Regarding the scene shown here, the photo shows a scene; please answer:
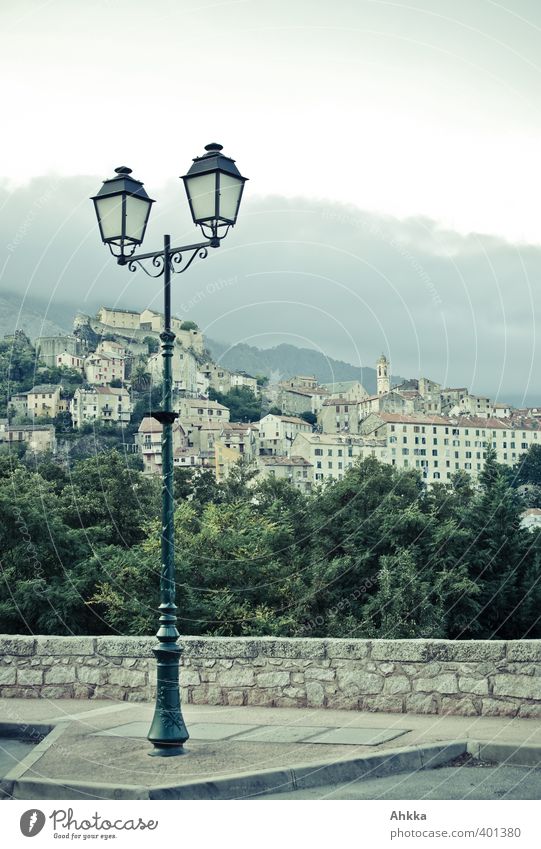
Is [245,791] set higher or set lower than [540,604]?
higher

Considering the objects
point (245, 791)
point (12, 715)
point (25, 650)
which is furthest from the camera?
point (25, 650)

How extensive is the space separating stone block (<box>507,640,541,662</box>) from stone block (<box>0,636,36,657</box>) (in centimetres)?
420

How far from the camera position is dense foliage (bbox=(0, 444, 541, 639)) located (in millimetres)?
19188

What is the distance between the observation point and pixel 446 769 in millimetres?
5402

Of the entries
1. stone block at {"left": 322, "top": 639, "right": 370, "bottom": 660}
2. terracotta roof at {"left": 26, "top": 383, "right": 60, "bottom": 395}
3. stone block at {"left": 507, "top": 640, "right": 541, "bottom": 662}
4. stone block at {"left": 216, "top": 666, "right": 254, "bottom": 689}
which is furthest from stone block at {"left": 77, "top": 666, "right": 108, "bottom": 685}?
terracotta roof at {"left": 26, "top": 383, "right": 60, "bottom": 395}

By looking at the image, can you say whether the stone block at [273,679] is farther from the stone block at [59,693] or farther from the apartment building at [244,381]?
the apartment building at [244,381]

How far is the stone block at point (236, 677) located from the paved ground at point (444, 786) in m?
2.40

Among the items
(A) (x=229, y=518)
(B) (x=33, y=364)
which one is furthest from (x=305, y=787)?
(B) (x=33, y=364)

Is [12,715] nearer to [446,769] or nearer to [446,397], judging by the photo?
[446,769]

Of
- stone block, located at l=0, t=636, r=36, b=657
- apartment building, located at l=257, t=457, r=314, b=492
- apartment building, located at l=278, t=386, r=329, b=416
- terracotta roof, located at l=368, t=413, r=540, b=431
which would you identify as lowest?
stone block, located at l=0, t=636, r=36, b=657

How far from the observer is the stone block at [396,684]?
276 inches

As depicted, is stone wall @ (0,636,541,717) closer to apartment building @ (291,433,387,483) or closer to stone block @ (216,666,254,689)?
stone block @ (216,666,254,689)

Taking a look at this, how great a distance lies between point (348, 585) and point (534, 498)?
142ft

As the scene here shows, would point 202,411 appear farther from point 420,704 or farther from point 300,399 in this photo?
point 420,704
